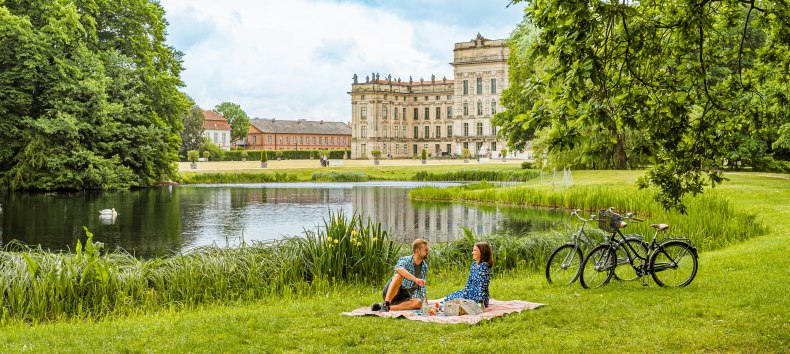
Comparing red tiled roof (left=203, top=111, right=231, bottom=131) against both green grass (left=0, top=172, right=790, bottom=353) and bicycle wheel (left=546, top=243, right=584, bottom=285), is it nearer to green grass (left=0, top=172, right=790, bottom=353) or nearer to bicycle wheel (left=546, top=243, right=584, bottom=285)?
bicycle wheel (left=546, top=243, right=584, bottom=285)

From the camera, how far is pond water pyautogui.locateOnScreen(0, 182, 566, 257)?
682 inches

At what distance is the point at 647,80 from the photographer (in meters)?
7.10

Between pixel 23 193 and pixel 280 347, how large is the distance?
99.2ft

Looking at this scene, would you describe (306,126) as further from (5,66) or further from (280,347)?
(280,347)

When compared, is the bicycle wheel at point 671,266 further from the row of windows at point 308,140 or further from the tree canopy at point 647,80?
the row of windows at point 308,140

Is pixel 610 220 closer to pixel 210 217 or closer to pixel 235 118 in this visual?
pixel 210 217

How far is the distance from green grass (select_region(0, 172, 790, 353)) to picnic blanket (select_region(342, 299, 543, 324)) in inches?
5.4

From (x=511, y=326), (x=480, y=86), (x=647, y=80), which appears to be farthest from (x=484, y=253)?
(x=480, y=86)

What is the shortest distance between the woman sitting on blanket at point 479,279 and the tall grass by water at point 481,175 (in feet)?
113

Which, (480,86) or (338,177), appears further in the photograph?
(480,86)

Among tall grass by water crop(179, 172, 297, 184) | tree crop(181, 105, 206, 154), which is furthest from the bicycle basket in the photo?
tree crop(181, 105, 206, 154)

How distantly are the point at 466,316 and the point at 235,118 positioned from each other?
11426 centimetres

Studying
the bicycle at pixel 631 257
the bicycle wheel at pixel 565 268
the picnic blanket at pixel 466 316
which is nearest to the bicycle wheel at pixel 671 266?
the bicycle at pixel 631 257

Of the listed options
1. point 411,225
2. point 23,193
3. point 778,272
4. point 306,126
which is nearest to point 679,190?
point 778,272
